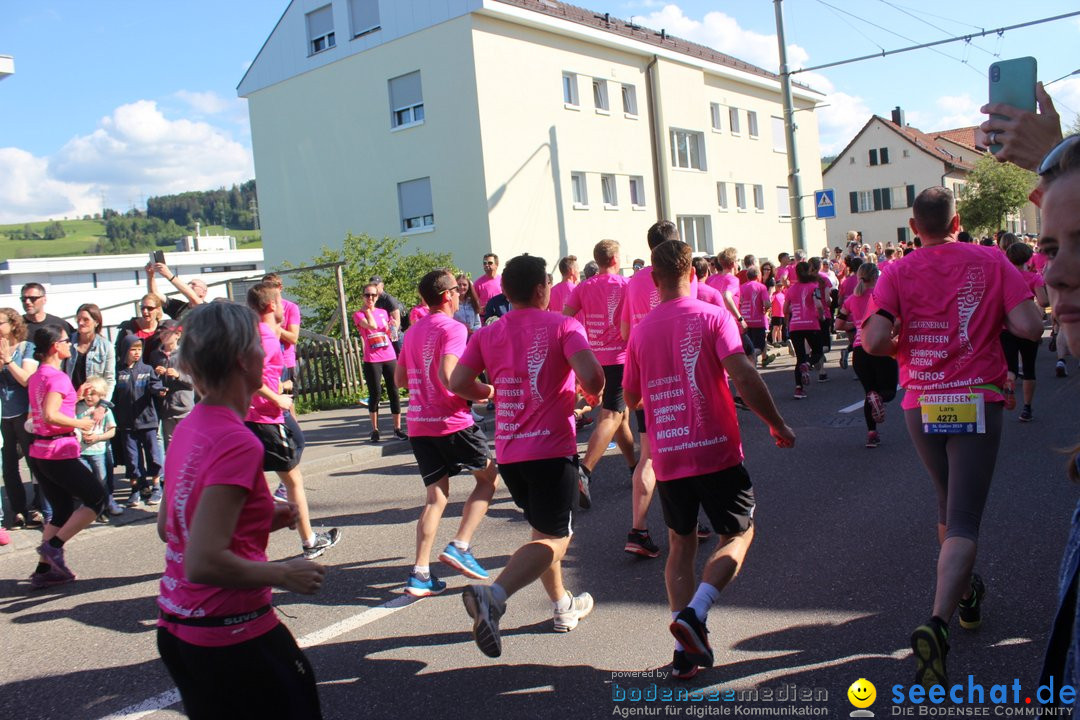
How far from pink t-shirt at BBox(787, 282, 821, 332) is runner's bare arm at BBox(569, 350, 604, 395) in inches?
362

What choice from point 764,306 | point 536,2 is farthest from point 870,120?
point 764,306

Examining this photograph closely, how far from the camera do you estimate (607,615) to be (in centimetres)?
487

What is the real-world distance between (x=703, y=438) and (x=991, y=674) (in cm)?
159

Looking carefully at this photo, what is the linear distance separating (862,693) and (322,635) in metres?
2.90

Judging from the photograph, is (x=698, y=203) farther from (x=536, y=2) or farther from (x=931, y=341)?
(x=931, y=341)

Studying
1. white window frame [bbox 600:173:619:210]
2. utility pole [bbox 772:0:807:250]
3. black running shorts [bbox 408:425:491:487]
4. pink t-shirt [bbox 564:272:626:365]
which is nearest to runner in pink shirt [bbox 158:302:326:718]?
black running shorts [bbox 408:425:491:487]

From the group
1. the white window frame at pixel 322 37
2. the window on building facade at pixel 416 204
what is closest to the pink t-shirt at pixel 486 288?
the window on building facade at pixel 416 204

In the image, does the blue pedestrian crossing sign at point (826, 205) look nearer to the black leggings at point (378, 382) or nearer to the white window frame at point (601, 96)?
the white window frame at point (601, 96)

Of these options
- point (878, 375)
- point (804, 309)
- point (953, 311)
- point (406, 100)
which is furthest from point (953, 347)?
point (406, 100)

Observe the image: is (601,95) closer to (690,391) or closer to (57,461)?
(57,461)

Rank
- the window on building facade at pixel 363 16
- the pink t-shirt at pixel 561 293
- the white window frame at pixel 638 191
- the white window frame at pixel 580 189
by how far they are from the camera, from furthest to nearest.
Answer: the white window frame at pixel 638 191
the white window frame at pixel 580 189
the window on building facade at pixel 363 16
the pink t-shirt at pixel 561 293

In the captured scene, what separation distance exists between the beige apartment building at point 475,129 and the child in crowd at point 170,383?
17407 mm

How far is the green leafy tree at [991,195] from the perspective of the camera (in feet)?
191

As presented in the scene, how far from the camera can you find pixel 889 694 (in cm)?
367
